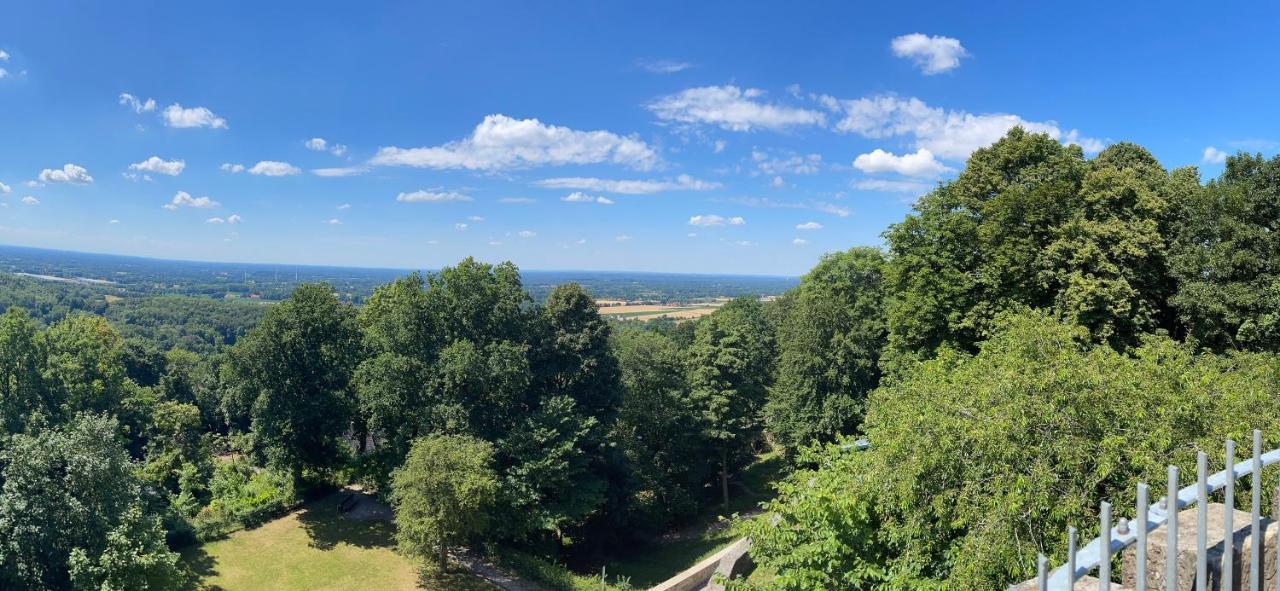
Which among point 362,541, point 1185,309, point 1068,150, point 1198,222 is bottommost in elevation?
point 362,541

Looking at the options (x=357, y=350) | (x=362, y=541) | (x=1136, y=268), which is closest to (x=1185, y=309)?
(x=1136, y=268)

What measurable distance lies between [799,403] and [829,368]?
1.92 metres

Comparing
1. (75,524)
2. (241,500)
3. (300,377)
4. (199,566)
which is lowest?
(199,566)

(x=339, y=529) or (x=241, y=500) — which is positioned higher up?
(x=241, y=500)

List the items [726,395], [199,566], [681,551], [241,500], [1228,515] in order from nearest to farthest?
[1228,515], [199,566], [241,500], [681,551], [726,395]

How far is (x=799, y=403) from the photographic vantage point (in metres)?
25.2

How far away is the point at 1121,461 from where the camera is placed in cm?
742

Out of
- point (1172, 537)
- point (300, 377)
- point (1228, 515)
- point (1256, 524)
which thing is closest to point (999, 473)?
point (1256, 524)

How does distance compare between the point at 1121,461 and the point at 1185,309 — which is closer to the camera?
the point at 1121,461

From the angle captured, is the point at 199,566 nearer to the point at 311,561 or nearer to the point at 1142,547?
the point at 311,561

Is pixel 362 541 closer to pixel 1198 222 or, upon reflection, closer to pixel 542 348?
pixel 542 348

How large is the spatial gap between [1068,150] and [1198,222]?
519 cm

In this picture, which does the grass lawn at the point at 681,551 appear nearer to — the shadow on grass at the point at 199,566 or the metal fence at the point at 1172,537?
the shadow on grass at the point at 199,566

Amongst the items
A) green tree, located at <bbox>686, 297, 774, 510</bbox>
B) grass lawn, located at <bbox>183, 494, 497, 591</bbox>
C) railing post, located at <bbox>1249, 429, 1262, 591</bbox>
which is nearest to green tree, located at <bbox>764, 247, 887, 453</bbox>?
green tree, located at <bbox>686, 297, 774, 510</bbox>
